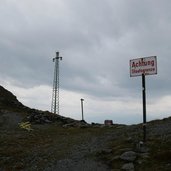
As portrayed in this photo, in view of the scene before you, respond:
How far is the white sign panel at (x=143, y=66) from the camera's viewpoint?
21.4m

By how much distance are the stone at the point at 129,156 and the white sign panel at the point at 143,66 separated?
442cm

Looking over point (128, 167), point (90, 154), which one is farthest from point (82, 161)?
point (128, 167)

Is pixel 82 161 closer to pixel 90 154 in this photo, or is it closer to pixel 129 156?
pixel 90 154

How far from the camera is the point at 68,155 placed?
2192 centimetres

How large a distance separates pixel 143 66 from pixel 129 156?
5.02 meters

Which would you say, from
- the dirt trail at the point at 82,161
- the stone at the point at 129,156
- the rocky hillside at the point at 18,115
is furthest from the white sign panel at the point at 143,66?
the rocky hillside at the point at 18,115

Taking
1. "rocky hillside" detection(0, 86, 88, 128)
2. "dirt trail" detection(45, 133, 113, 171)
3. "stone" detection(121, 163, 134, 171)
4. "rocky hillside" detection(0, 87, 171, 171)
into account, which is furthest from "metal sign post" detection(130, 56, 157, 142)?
"rocky hillside" detection(0, 86, 88, 128)

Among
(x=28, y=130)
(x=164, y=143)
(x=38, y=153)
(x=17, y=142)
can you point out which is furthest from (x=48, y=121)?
(x=164, y=143)

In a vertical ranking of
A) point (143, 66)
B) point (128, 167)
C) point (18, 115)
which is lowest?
point (128, 167)

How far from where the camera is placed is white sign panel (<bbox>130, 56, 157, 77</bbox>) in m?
21.4

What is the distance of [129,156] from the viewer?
1908cm

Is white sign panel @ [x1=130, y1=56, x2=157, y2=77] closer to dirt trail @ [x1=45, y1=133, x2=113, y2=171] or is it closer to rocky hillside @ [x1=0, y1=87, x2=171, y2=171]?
rocky hillside @ [x1=0, y1=87, x2=171, y2=171]

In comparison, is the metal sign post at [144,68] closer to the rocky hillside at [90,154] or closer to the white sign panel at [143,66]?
the white sign panel at [143,66]

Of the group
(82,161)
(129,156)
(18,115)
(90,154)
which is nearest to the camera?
(129,156)
